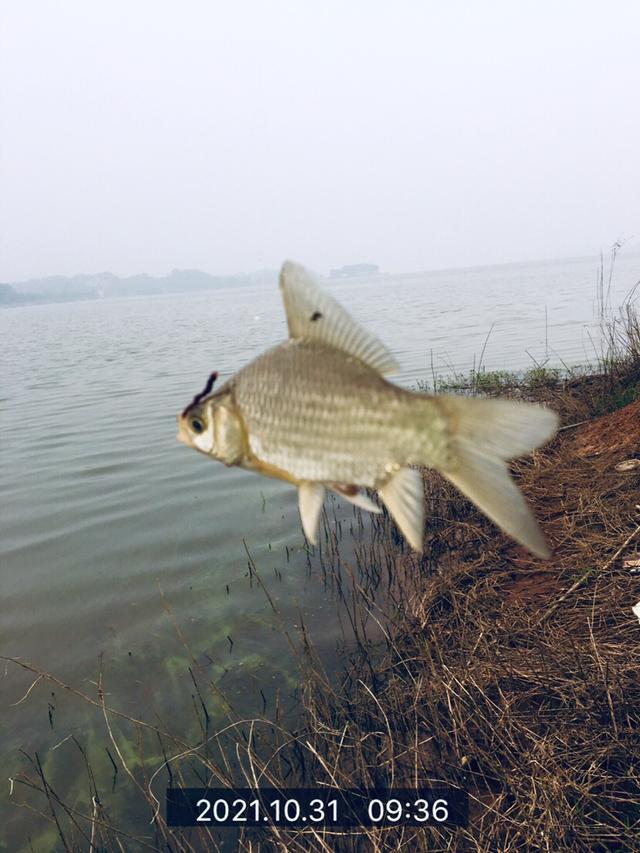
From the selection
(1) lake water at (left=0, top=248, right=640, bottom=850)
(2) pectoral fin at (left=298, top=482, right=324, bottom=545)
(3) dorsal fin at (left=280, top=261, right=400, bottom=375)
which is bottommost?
(1) lake water at (left=0, top=248, right=640, bottom=850)

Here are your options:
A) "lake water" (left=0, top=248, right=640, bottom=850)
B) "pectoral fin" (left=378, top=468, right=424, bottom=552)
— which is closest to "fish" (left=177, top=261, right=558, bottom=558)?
"pectoral fin" (left=378, top=468, right=424, bottom=552)

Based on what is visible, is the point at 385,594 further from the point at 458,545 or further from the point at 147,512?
the point at 147,512

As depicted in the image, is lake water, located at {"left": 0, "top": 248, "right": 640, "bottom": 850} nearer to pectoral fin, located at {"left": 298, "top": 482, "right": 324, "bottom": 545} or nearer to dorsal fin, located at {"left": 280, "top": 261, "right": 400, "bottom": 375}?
pectoral fin, located at {"left": 298, "top": 482, "right": 324, "bottom": 545}

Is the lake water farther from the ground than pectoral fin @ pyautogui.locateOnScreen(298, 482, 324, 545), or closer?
closer

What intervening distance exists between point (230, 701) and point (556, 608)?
122 inches

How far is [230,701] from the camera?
17.3ft

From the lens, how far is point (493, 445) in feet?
3.20

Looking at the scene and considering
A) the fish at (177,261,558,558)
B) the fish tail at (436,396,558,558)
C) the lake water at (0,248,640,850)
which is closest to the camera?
the fish tail at (436,396,558,558)

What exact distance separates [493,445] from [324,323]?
37 centimetres

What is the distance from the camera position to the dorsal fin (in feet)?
3.36

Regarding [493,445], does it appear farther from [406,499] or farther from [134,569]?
[134,569]

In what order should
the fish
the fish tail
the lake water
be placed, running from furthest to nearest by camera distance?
the lake water
the fish
the fish tail

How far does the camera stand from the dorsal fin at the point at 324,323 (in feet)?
3.36

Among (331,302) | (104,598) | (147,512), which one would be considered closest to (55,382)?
(147,512)
